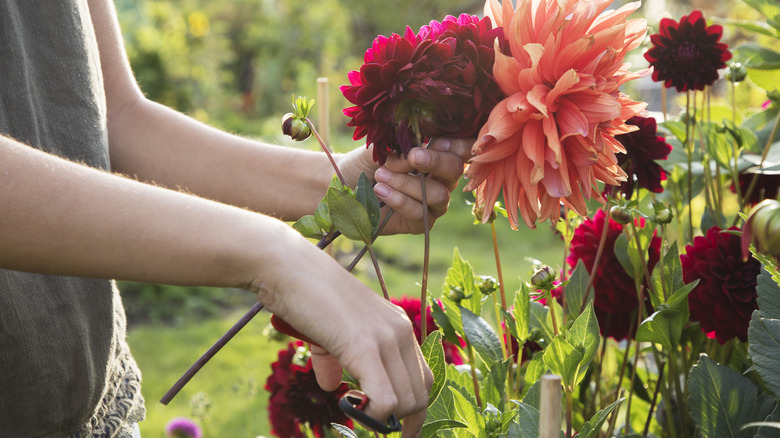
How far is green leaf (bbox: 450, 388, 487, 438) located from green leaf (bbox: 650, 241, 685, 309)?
0.82 ft

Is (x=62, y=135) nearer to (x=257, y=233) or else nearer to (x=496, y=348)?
(x=257, y=233)

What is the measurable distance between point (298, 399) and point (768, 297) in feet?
1.90

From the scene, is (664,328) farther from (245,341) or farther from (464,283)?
(245,341)

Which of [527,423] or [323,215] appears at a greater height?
[323,215]

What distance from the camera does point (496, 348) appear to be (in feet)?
2.35

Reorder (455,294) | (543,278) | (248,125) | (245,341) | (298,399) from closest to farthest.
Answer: (543,278), (455,294), (298,399), (245,341), (248,125)

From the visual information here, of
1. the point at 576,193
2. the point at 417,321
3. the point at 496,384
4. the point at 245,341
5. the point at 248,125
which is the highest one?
the point at 576,193

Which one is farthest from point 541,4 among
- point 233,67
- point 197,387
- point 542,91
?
point 233,67

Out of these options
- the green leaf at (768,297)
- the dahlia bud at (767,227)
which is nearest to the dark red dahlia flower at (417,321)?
the green leaf at (768,297)

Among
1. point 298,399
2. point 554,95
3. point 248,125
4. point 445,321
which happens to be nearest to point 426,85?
point 554,95

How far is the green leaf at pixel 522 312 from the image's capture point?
0.68 metres

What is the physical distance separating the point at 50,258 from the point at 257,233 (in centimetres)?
14

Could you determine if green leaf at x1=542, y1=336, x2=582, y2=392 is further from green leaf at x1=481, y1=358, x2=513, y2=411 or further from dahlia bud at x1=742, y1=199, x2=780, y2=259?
dahlia bud at x1=742, y1=199, x2=780, y2=259

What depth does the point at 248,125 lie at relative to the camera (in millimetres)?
5949
